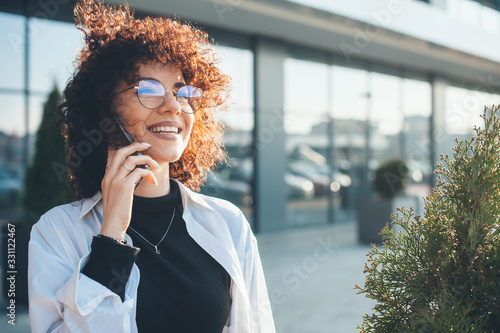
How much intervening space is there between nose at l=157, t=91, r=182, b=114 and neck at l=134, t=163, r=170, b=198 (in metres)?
0.23

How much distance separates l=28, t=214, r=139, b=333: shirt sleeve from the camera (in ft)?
4.67

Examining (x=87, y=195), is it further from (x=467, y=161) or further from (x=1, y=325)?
(x=1, y=325)

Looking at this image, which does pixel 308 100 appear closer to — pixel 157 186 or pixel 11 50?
pixel 11 50

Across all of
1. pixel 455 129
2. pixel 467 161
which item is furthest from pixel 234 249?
pixel 455 129

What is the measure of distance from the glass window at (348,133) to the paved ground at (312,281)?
156 cm

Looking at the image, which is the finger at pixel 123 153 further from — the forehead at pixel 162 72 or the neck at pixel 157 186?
the forehead at pixel 162 72

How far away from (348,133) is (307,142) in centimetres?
174

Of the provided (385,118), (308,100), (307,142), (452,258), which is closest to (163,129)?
(452,258)

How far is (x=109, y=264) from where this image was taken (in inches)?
58.4

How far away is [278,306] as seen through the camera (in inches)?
223

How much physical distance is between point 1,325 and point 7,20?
199 inches

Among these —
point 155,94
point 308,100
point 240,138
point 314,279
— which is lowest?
point 314,279

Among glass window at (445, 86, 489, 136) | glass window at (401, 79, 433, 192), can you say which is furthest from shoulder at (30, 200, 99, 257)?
glass window at (445, 86, 489, 136)

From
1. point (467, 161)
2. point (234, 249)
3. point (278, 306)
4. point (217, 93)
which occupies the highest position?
point (217, 93)
